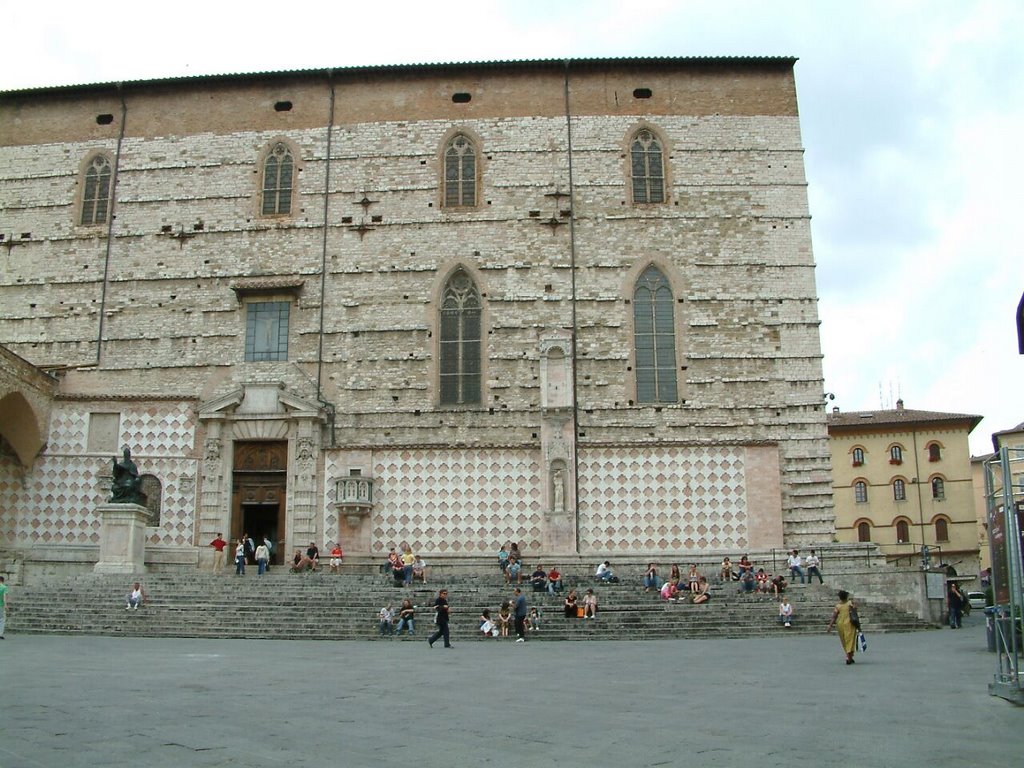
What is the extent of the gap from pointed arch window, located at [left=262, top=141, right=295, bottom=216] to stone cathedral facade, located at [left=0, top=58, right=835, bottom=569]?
0.21 ft

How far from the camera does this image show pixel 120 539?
23.8 meters

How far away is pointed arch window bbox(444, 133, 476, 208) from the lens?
90.9 feet

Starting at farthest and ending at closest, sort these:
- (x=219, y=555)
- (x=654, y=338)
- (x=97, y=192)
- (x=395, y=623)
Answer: (x=97, y=192) < (x=654, y=338) < (x=219, y=555) < (x=395, y=623)

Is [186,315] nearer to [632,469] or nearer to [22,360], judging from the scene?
[22,360]

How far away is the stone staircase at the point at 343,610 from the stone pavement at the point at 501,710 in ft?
12.9

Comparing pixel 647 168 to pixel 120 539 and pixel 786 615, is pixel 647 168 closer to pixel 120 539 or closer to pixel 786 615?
pixel 786 615

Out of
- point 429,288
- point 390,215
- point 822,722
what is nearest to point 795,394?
point 429,288

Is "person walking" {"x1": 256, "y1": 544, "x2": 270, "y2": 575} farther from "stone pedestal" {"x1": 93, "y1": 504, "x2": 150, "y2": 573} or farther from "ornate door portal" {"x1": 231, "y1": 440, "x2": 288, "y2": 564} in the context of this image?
"stone pedestal" {"x1": 93, "y1": 504, "x2": 150, "y2": 573}

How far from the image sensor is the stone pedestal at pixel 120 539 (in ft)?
77.5

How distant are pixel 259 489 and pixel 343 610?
6.70 m

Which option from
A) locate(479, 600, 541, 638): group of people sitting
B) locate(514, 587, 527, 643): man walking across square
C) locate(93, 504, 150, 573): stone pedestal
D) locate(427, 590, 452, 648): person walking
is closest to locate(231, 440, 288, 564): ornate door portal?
locate(93, 504, 150, 573): stone pedestal

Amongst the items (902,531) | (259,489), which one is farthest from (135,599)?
(902,531)

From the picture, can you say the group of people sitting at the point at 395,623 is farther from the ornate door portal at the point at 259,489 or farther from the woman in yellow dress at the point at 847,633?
the woman in yellow dress at the point at 847,633

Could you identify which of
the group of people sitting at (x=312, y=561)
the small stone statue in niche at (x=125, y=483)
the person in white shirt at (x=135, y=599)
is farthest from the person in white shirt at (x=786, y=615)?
the small stone statue in niche at (x=125, y=483)
